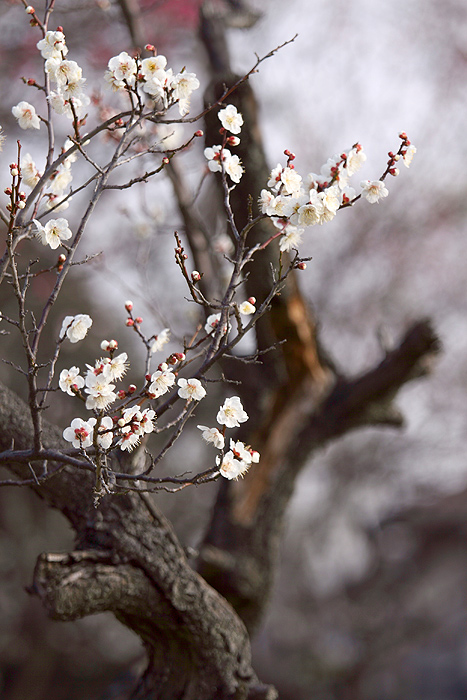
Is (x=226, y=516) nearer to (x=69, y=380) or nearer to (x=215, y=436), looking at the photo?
(x=215, y=436)

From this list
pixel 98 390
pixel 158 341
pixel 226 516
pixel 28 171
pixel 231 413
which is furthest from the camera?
pixel 226 516

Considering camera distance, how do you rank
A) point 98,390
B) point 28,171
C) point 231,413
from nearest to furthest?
point 98,390, point 231,413, point 28,171

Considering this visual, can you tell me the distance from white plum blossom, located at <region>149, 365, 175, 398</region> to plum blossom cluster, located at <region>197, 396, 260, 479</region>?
155 mm

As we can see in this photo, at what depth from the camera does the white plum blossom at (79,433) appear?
4.76ft

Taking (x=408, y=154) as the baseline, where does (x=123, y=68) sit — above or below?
above

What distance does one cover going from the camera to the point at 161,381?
151 centimetres

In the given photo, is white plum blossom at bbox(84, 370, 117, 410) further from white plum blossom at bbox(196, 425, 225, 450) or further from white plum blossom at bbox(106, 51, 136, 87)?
white plum blossom at bbox(106, 51, 136, 87)

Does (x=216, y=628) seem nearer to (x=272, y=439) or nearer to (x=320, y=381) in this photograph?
(x=272, y=439)

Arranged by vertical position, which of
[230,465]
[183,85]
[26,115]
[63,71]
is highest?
[26,115]

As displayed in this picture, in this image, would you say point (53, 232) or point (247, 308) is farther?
point (247, 308)

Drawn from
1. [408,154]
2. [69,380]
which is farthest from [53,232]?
[408,154]

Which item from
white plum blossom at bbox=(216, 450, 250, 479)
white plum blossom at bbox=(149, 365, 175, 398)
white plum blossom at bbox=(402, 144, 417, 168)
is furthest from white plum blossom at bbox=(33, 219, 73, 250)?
white plum blossom at bbox=(402, 144, 417, 168)

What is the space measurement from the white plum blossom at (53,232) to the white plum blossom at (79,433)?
48 cm

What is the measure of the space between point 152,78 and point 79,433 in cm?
102
